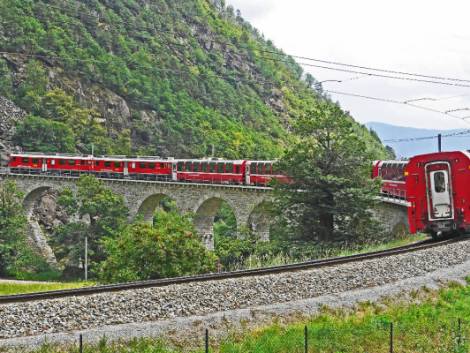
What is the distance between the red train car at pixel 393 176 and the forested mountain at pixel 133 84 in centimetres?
4233

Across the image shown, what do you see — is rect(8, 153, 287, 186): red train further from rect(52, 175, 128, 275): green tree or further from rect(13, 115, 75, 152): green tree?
rect(13, 115, 75, 152): green tree

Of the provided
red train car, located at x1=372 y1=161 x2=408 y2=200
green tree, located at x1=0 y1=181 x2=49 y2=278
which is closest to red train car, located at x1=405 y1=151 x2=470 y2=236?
red train car, located at x1=372 y1=161 x2=408 y2=200

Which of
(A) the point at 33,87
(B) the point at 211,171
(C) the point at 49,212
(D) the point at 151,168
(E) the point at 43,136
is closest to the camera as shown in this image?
(B) the point at 211,171

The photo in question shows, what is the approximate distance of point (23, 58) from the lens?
329 feet

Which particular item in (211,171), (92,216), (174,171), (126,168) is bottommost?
(92,216)

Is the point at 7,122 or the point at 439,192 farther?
the point at 7,122

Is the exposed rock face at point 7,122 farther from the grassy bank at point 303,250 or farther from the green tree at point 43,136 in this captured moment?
the grassy bank at point 303,250

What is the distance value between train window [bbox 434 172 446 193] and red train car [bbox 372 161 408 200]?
14.0m

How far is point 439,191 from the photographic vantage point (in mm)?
24859

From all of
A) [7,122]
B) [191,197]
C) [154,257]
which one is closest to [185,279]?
[154,257]

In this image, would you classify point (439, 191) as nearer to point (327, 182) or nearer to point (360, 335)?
point (327, 182)

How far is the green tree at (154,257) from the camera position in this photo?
31016 mm

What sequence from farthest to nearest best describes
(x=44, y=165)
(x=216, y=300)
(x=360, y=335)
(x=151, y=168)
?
(x=44, y=165) < (x=151, y=168) < (x=216, y=300) < (x=360, y=335)

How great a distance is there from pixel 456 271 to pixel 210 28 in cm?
13350
